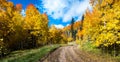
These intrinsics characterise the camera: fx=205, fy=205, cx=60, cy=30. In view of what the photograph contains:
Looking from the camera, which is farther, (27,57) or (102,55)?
(102,55)

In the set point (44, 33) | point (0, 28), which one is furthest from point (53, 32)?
point (0, 28)

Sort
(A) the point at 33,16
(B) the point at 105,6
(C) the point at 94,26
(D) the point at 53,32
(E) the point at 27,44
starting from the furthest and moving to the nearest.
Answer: (D) the point at 53,32, (E) the point at 27,44, (A) the point at 33,16, (C) the point at 94,26, (B) the point at 105,6

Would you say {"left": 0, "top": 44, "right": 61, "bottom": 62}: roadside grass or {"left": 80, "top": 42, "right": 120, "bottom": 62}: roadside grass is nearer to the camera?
{"left": 0, "top": 44, "right": 61, "bottom": 62}: roadside grass

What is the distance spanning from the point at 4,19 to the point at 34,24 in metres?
33.0

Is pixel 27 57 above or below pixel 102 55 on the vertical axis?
above

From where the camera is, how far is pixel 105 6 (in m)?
29.6

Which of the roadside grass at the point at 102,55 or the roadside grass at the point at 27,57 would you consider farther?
the roadside grass at the point at 102,55

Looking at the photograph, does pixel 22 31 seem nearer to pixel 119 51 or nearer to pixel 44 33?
pixel 44 33

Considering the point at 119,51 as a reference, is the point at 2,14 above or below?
above

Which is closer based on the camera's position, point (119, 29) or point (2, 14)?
point (2, 14)

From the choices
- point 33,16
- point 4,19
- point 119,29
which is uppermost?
point 33,16

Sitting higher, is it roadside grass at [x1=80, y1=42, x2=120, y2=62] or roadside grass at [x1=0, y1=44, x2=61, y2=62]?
roadside grass at [x1=0, y1=44, x2=61, y2=62]

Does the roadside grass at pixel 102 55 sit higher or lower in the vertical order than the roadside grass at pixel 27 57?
lower

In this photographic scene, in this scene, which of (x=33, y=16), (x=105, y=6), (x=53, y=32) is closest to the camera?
(x=105, y=6)
